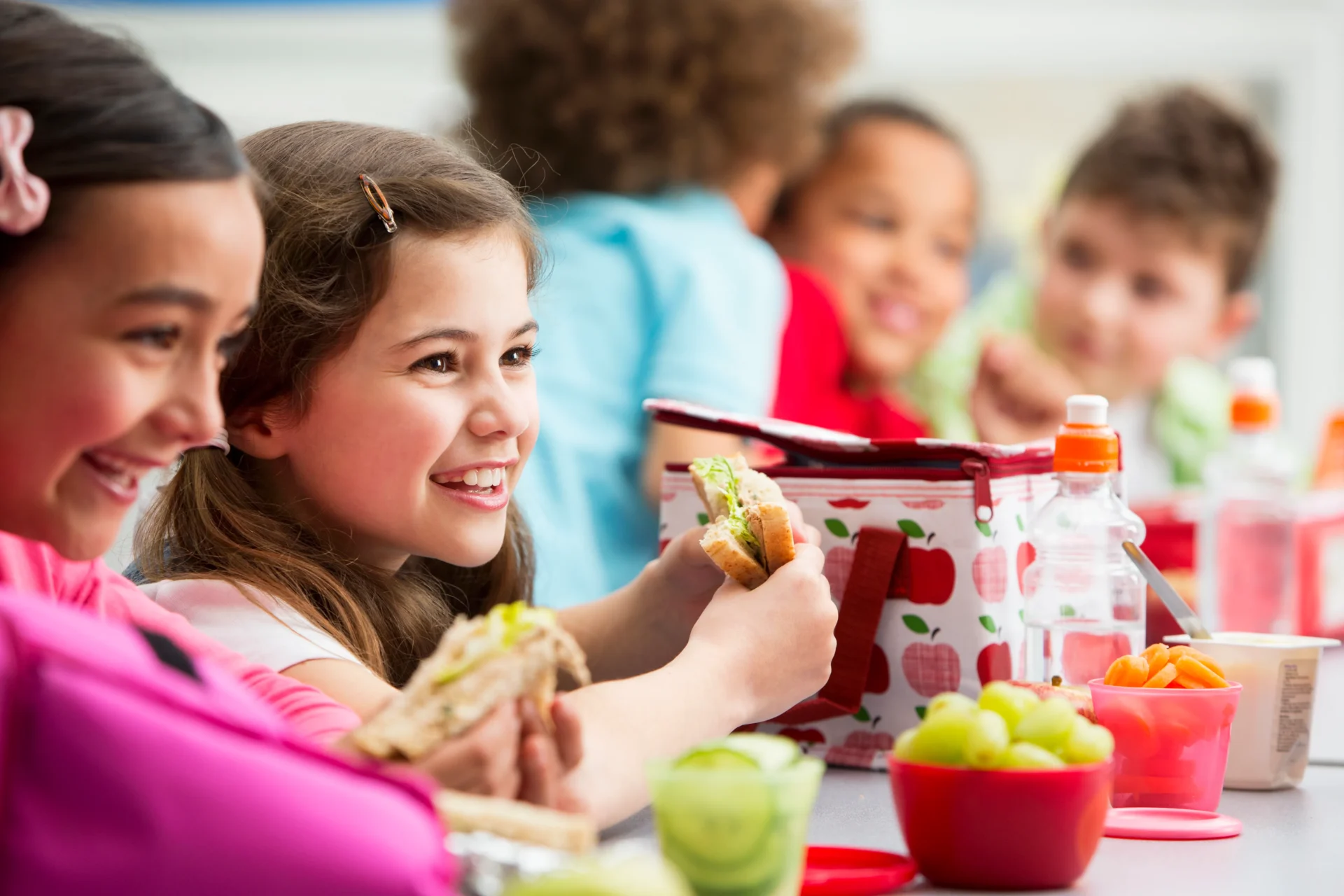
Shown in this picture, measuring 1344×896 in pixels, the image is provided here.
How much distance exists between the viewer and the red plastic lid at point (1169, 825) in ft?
2.77

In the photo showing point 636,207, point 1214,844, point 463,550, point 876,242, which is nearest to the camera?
point 1214,844

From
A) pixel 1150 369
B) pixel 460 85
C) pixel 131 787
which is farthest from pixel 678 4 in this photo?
pixel 131 787

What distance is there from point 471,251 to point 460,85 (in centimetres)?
140

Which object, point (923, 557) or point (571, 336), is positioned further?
point (571, 336)

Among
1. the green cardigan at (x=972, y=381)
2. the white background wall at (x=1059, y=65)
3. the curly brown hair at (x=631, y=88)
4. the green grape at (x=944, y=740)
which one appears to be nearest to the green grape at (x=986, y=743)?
the green grape at (x=944, y=740)

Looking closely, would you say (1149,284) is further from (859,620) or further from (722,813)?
(722,813)

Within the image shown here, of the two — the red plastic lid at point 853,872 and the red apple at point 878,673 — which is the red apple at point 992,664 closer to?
the red apple at point 878,673

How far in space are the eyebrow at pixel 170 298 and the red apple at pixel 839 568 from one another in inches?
22.9

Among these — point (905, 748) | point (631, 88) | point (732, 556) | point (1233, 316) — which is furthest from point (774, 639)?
point (1233, 316)

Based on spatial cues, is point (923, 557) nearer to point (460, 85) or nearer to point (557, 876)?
point (557, 876)

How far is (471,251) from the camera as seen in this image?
104 cm

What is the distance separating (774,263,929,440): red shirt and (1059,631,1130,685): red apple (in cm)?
122

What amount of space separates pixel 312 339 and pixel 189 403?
34 centimetres

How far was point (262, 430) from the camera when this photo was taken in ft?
3.44
